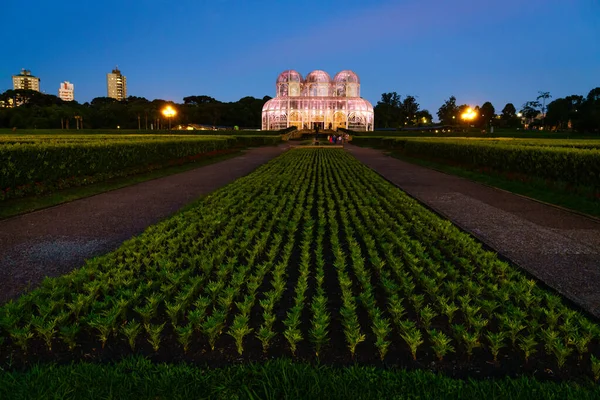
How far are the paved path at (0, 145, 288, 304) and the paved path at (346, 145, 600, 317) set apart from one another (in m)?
6.47

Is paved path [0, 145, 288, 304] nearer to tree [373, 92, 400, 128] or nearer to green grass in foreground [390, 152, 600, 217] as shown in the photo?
green grass in foreground [390, 152, 600, 217]

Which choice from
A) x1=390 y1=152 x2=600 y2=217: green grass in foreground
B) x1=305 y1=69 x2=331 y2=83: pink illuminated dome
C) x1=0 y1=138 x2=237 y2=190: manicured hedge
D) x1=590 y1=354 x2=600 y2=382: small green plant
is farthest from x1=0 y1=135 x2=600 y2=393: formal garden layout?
x1=305 y1=69 x2=331 y2=83: pink illuminated dome

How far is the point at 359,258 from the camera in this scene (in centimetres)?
580

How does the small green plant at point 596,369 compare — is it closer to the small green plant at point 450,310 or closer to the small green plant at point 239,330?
the small green plant at point 450,310

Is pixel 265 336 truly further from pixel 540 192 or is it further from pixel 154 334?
pixel 540 192

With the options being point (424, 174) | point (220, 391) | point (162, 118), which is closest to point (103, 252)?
point (220, 391)

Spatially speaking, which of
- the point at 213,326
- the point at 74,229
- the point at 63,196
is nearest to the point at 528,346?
the point at 213,326

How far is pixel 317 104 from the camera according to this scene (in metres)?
75.3

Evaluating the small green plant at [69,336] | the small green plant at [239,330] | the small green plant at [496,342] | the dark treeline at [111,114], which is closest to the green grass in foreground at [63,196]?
the small green plant at [69,336]

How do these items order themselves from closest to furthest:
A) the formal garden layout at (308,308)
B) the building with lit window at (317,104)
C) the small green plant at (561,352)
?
1. the small green plant at (561,352)
2. the formal garden layout at (308,308)
3. the building with lit window at (317,104)

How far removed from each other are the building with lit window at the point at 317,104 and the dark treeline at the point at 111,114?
67.9ft

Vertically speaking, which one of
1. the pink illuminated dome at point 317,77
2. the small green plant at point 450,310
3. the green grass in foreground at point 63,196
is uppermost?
the pink illuminated dome at point 317,77

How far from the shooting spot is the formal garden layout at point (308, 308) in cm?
346

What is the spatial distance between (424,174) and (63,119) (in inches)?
3372
